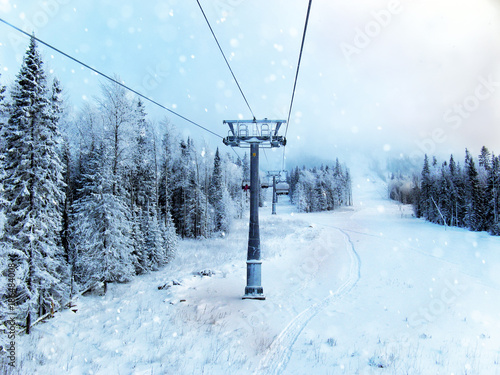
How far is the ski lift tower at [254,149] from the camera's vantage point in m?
11.3

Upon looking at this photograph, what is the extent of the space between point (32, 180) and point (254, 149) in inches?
476

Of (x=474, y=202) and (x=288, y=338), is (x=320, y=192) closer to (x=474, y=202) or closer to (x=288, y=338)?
(x=474, y=202)

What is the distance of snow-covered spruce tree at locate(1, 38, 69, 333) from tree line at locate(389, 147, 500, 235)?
53.3m

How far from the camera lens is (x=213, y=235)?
37875 millimetres

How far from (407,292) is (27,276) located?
1874 cm

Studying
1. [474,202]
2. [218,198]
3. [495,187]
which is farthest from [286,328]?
[474,202]

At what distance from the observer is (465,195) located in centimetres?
5253

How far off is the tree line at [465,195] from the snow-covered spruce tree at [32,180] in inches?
2100

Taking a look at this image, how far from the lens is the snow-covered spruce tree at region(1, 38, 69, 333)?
12.9 meters

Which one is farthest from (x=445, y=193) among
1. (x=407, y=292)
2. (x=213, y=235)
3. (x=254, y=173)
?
(x=254, y=173)

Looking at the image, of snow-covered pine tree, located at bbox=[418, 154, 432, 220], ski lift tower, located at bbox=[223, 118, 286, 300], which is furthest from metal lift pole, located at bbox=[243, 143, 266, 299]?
snow-covered pine tree, located at bbox=[418, 154, 432, 220]

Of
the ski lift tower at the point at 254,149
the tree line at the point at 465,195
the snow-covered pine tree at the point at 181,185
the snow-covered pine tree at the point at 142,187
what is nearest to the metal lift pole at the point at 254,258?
the ski lift tower at the point at 254,149

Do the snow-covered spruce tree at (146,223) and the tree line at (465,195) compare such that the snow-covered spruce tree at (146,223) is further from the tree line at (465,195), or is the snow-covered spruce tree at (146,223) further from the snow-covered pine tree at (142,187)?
the tree line at (465,195)

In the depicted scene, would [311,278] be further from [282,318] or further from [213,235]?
[213,235]
